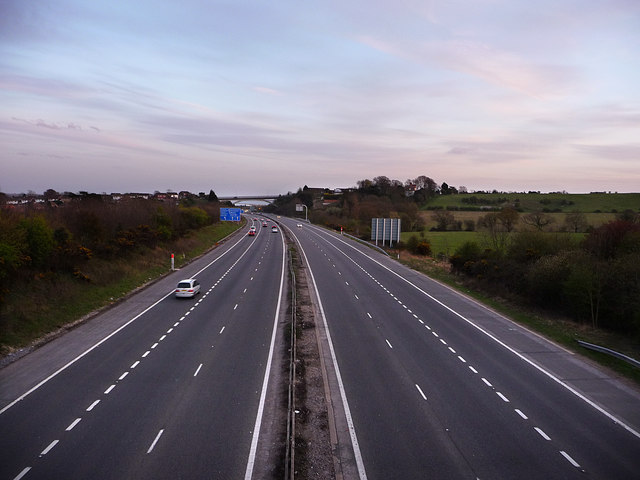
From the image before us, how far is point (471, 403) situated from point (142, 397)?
1084 cm

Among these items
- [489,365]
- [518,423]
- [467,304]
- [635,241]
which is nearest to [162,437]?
[518,423]

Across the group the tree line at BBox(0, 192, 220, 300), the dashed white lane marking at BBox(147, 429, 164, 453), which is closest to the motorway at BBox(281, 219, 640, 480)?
the dashed white lane marking at BBox(147, 429, 164, 453)

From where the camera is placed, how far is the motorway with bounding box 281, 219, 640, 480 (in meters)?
10.8

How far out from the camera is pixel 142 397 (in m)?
14.0

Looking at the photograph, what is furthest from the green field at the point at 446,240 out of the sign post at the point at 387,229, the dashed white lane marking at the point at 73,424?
the dashed white lane marking at the point at 73,424

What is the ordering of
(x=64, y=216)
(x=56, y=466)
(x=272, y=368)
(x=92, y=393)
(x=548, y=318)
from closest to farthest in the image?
(x=56, y=466), (x=92, y=393), (x=272, y=368), (x=548, y=318), (x=64, y=216)

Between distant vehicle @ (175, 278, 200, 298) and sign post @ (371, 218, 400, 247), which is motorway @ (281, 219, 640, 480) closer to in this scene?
distant vehicle @ (175, 278, 200, 298)

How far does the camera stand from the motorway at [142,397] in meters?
10.4

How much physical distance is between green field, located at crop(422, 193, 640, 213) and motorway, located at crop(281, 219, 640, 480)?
9633cm

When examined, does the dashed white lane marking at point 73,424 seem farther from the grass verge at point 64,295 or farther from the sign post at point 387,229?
the sign post at point 387,229

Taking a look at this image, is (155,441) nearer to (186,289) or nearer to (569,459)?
(569,459)

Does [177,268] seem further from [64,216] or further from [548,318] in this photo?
[548,318]

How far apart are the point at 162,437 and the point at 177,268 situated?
1280 inches

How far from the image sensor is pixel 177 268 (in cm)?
4244
